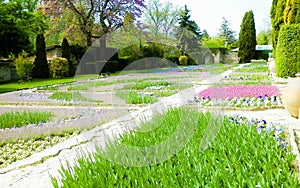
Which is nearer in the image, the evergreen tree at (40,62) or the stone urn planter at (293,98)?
the stone urn planter at (293,98)

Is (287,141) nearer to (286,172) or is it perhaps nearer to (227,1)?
(286,172)

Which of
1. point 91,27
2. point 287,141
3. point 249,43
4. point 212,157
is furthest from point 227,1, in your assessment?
point 249,43

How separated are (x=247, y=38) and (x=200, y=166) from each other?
2527 centimetres

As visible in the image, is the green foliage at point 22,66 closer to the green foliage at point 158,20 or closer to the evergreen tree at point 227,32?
the green foliage at point 158,20

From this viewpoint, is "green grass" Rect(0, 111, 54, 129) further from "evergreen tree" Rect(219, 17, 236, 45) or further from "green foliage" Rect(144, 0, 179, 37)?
"evergreen tree" Rect(219, 17, 236, 45)

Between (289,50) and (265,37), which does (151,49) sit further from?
(265,37)

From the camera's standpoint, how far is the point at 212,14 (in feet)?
12.7

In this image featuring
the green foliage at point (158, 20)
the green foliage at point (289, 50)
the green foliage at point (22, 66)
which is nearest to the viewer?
the green foliage at point (289, 50)

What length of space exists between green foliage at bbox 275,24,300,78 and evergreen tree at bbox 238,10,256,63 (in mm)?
17982

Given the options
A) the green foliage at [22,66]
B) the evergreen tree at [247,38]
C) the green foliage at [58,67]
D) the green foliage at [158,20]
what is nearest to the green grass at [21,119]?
A: the green foliage at [158,20]

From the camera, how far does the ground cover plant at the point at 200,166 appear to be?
1.78m

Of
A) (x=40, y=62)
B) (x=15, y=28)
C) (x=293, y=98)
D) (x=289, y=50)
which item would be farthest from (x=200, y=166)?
(x=15, y=28)

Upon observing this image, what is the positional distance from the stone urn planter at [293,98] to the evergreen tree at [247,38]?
22579 mm

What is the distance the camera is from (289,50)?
8094mm
